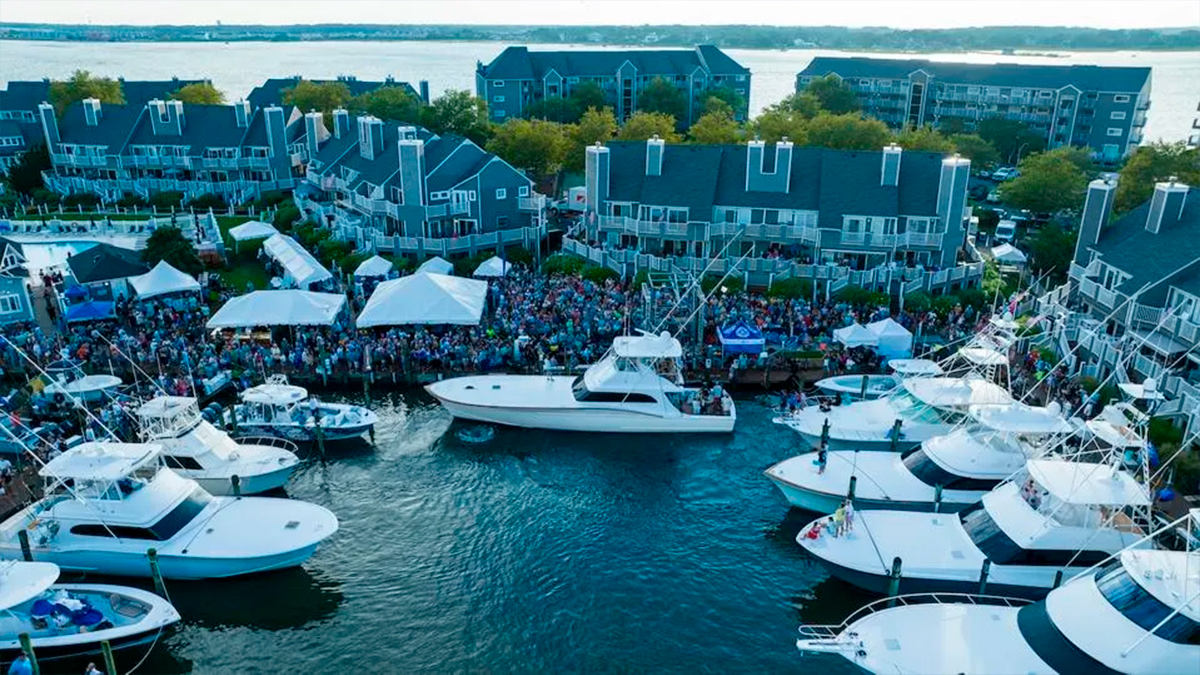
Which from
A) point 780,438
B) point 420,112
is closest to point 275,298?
point 780,438

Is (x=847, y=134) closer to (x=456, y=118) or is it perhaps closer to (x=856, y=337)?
(x=456, y=118)

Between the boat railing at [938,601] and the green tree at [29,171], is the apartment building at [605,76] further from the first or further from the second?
the boat railing at [938,601]

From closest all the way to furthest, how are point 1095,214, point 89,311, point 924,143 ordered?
point 89,311
point 1095,214
point 924,143

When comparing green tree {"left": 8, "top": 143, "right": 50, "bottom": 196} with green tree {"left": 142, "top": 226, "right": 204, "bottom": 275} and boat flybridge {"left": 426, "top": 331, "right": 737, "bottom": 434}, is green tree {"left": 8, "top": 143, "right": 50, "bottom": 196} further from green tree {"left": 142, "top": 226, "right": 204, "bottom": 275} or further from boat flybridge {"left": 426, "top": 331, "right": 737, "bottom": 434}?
boat flybridge {"left": 426, "top": 331, "right": 737, "bottom": 434}

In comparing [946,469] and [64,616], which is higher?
[946,469]

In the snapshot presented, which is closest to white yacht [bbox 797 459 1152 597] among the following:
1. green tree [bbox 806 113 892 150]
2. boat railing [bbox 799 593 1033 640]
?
boat railing [bbox 799 593 1033 640]

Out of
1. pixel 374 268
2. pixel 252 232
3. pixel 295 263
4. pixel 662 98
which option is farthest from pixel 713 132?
pixel 295 263
